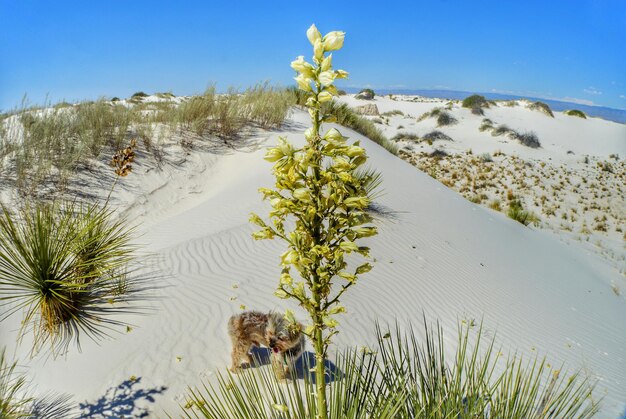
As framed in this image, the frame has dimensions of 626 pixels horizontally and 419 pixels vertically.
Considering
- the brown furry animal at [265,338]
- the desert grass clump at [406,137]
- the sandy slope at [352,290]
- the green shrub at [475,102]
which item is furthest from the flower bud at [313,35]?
the green shrub at [475,102]

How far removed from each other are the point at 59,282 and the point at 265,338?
6.68ft

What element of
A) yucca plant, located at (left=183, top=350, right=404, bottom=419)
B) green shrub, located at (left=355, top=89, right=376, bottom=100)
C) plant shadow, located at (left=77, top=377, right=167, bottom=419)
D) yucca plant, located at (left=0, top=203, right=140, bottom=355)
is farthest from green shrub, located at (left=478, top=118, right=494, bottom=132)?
plant shadow, located at (left=77, top=377, right=167, bottom=419)

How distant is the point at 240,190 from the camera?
7371 millimetres

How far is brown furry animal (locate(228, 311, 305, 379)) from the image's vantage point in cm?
276

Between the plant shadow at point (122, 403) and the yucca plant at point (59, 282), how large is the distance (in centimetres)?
76

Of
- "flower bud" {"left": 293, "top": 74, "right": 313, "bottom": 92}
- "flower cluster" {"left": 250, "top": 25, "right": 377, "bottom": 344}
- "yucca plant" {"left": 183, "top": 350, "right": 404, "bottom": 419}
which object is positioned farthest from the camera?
"yucca plant" {"left": 183, "top": 350, "right": 404, "bottom": 419}

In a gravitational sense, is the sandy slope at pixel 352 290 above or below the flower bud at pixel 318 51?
below

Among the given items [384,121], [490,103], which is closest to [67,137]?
[384,121]

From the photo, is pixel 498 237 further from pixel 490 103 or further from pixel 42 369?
Answer: pixel 490 103

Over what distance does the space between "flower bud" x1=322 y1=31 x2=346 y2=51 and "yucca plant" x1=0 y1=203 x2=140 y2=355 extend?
120 inches

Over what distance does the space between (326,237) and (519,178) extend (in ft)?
58.6

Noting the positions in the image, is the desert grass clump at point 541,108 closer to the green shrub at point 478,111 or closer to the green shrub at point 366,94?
the green shrub at point 478,111

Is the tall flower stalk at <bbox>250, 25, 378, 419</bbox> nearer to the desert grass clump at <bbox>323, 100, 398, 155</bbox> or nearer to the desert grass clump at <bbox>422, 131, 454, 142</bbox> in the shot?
the desert grass clump at <bbox>323, 100, 398, 155</bbox>

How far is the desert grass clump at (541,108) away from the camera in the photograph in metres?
30.8
